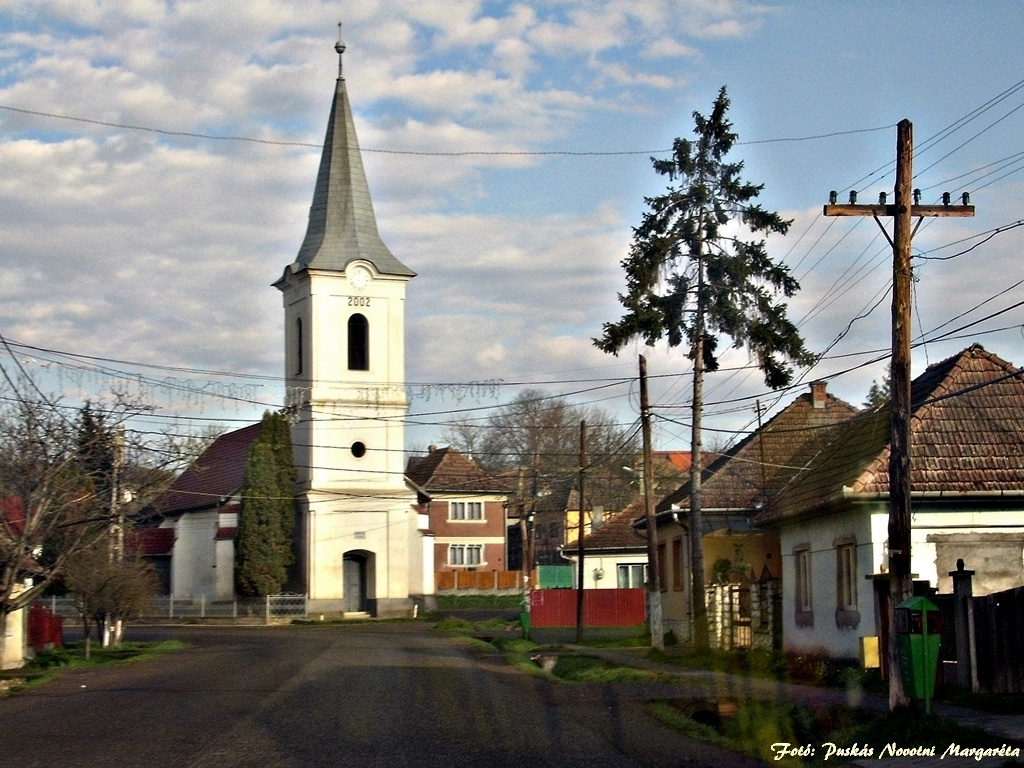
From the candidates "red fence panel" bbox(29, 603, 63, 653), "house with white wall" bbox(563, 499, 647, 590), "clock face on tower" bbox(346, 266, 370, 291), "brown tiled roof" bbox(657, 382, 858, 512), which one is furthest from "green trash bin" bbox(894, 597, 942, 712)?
"clock face on tower" bbox(346, 266, 370, 291)

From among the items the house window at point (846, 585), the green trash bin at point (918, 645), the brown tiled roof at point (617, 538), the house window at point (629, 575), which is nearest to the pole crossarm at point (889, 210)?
the green trash bin at point (918, 645)

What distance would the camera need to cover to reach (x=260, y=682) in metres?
22.2

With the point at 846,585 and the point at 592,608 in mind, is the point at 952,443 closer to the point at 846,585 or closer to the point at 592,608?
the point at 846,585

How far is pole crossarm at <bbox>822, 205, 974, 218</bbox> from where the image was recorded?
17.6 meters

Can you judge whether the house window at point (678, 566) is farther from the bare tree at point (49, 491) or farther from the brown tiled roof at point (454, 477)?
the brown tiled roof at point (454, 477)

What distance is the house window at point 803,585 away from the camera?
25677mm

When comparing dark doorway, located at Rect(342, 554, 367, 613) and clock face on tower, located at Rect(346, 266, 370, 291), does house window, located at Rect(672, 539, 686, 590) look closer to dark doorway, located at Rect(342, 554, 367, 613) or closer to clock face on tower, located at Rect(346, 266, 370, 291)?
dark doorway, located at Rect(342, 554, 367, 613)

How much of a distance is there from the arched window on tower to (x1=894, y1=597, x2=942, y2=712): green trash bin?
152 feet

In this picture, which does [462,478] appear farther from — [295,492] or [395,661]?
[395,661]

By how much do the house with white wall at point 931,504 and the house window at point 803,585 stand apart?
6 cm

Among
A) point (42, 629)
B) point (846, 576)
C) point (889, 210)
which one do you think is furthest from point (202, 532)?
point (889, 210)

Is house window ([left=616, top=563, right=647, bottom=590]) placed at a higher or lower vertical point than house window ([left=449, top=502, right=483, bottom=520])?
lower

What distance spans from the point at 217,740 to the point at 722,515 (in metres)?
22.6

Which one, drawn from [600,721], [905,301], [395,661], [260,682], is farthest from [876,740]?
[395,661]
